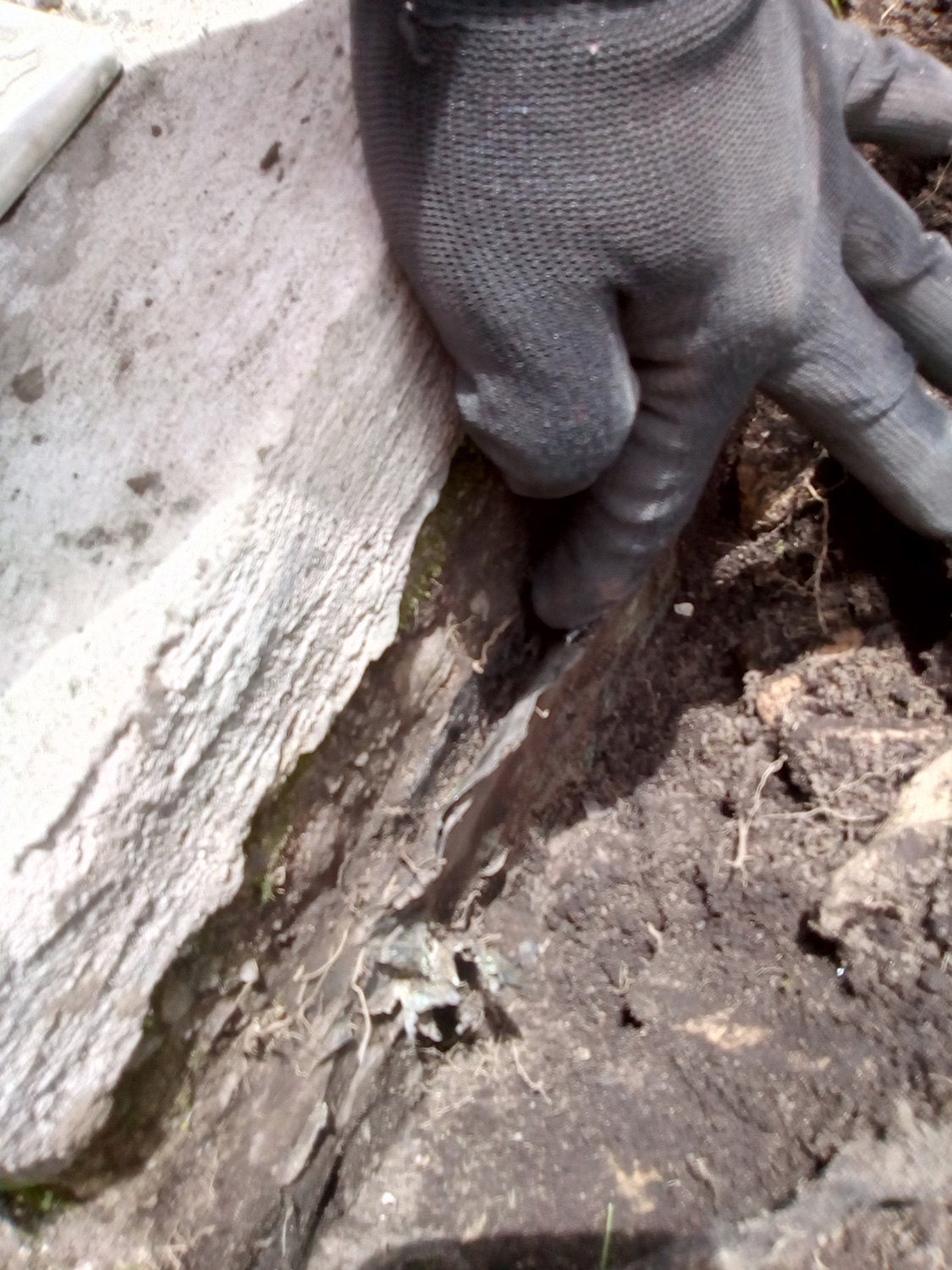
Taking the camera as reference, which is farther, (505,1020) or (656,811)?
(656,811)

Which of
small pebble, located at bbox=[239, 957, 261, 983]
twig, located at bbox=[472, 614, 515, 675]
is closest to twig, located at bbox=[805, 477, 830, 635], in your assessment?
twig, located at bbox=[472, 614, 515, 675]

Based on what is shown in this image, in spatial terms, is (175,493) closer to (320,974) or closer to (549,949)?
(320,974)

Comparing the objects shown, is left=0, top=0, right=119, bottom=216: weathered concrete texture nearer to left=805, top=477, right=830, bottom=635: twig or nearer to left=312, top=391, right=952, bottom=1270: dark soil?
left=312, top=391, right=952, bottom=1270: dark soil

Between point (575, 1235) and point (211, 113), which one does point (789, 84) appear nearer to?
point (211, 113)

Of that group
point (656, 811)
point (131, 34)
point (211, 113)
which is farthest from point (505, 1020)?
point (131, 34)

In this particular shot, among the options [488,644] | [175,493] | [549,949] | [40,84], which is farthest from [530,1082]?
[40,84]

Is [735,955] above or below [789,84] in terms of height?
below
